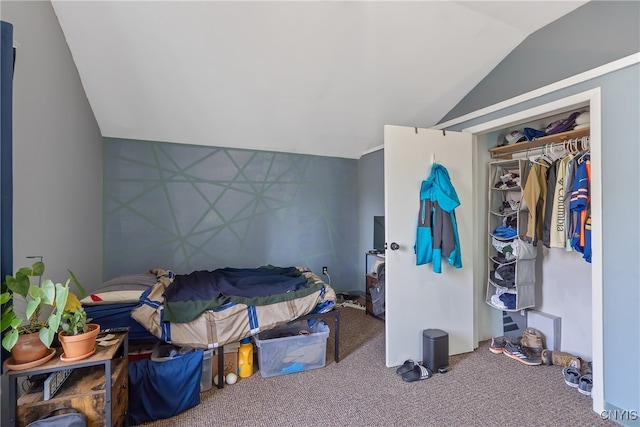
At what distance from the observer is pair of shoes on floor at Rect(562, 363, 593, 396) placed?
2.09 meters

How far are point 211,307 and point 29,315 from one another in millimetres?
1078

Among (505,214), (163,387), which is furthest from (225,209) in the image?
(505,214)

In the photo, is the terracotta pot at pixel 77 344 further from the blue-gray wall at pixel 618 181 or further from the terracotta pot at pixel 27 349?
the blue-gray wall at pixel 618 181

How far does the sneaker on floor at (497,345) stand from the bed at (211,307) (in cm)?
155

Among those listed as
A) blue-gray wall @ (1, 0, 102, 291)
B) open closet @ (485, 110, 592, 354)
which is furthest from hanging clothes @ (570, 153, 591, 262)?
blue-gray wall @ (1, 0, 102, 291)

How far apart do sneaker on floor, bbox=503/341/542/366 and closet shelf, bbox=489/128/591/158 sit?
5.76ft

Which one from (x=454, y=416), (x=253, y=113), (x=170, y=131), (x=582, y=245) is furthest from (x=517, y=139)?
(x=170, y=131)

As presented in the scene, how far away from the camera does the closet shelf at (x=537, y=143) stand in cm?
234

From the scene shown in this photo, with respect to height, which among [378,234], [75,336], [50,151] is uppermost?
[50,151]

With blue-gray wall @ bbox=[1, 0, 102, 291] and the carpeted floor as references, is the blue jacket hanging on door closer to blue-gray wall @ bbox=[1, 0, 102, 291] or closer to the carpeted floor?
the carpeted floor

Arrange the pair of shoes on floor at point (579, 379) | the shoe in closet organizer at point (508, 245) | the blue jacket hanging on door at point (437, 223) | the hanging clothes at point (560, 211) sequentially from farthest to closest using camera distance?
the shoe in closet organizer at point (508, 245)
the blue jacket hanging on door at point (437, 223)
the hanging clothes at point (560, 211)
the pair of shoes on floor at point (579, 379)

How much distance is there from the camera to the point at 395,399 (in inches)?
80.8

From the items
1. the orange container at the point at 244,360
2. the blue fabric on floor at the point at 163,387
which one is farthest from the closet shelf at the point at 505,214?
the blue fabric on floor at the point at 163,387

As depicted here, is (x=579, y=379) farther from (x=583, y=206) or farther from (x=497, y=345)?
(x=583, y=206)
